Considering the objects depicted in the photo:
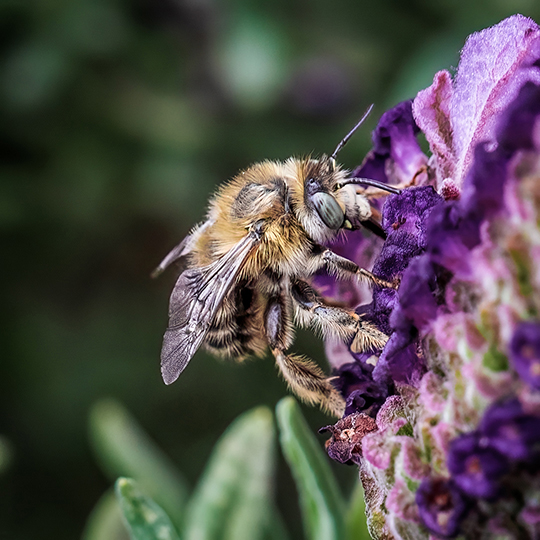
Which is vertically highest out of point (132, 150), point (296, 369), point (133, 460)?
point (132, 150)

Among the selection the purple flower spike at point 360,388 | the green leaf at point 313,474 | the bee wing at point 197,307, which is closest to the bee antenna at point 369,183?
the bee wing at point 197,307

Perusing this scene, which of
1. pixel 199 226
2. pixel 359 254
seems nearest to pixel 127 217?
pixel 199 226

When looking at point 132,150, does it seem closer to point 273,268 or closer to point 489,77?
point 273,268

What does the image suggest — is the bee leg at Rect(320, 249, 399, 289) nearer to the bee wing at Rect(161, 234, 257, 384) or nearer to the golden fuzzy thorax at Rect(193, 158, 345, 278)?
the golden fuzzy thorax at Rect(193, 158, 345, 278)

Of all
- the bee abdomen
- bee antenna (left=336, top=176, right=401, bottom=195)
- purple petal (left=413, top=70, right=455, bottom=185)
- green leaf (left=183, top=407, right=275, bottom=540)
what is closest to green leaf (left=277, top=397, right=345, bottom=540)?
the bee abdomen

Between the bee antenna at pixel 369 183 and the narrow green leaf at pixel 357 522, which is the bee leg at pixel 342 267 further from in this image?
the narrow green leaf at pixel 357 522

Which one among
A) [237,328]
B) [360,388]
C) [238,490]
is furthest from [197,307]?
[238,490]
